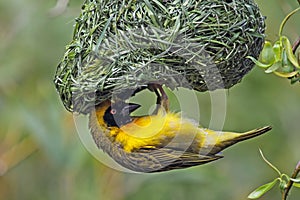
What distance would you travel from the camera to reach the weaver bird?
116 inches

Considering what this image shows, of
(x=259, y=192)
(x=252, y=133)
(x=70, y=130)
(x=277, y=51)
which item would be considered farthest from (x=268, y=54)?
(x=70, y=130)

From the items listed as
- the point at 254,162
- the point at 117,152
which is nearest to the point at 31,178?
the point at 254,162

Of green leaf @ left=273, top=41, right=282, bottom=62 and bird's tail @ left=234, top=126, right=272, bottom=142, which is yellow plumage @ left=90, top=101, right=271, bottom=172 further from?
green leaf @ left=273, top=41, right=282, bottom=62

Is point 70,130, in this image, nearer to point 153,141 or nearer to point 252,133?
point 153,141

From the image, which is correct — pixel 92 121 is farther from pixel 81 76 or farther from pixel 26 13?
pixel 26 13

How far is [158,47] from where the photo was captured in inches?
109

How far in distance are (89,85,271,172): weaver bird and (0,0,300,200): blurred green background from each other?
1462 mm

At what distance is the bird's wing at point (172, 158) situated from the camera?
9.78ft

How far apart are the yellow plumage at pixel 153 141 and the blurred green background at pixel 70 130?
4.80 feet

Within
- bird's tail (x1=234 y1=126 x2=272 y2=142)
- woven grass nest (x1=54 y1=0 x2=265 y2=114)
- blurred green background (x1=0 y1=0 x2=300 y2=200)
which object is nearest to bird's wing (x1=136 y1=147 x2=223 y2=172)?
bird's tail (x1=234 y1=126 x2=272 y2=142)

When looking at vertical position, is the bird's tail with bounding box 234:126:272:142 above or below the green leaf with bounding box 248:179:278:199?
above

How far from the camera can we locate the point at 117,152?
2.98m

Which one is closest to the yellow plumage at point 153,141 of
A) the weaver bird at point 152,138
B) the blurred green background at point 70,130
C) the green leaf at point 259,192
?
the weaver bird at point 152,138

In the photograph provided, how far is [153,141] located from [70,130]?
166cm
